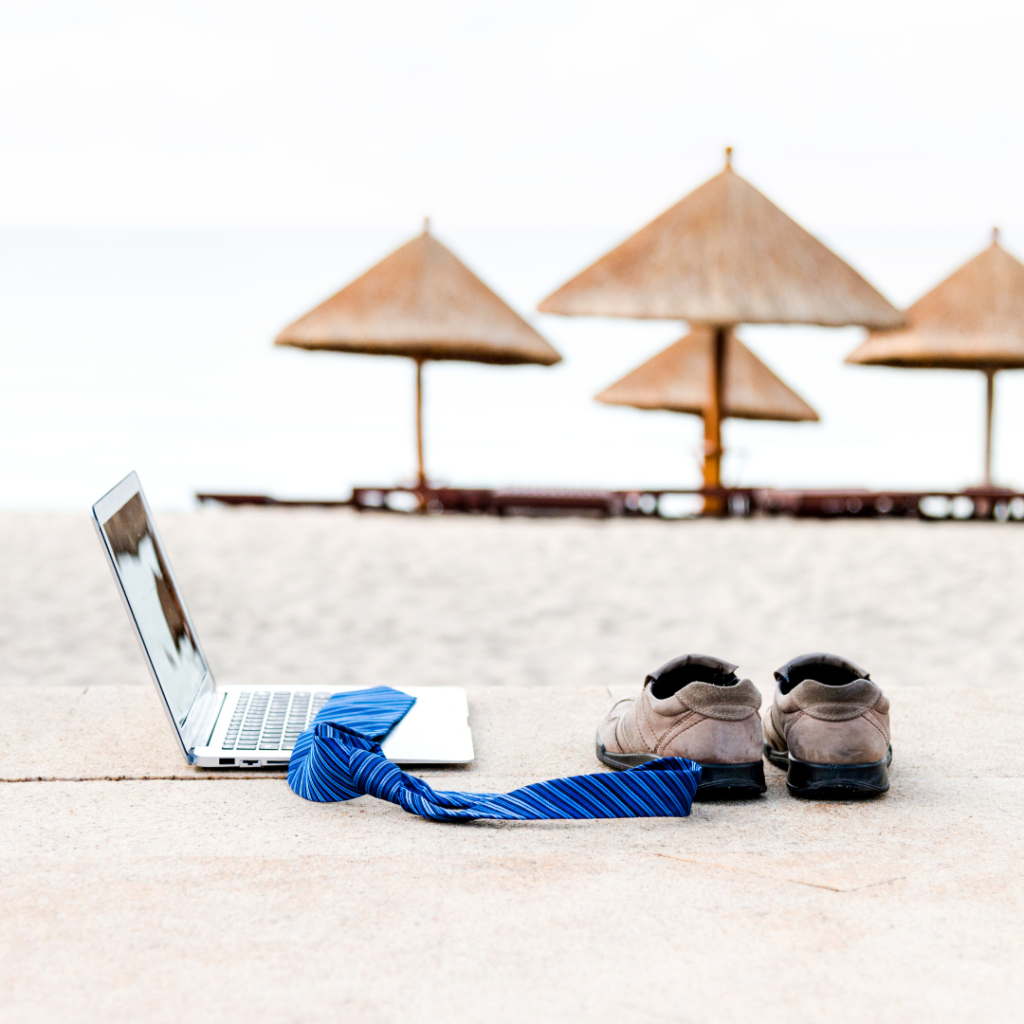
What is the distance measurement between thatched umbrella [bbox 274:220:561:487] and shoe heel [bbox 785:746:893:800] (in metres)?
9.35

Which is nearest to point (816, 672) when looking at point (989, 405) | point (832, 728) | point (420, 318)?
point (832, 728)

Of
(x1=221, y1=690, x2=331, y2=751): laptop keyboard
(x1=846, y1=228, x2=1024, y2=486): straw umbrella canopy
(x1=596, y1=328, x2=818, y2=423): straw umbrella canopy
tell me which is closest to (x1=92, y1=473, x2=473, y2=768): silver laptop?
(x1=221, y1=690, x2=331, y2=751): laptop keyboard

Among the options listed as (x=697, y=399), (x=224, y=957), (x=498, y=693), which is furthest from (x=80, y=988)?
(x=697, y=399)

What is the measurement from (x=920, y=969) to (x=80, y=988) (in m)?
0.70

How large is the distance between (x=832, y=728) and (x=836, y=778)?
77 mm

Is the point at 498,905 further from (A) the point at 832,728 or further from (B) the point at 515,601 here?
(B) the point at 515,601

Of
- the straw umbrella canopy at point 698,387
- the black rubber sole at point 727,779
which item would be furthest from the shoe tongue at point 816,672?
the straw umbrella canopy at point 698,387

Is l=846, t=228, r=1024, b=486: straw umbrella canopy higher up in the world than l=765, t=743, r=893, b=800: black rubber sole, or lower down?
higher up

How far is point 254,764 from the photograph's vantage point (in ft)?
5.01

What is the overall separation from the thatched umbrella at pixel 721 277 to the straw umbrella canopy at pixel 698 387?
7.61ft

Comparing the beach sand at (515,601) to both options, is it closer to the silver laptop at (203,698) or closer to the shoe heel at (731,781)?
the silver laptop at (203,698)

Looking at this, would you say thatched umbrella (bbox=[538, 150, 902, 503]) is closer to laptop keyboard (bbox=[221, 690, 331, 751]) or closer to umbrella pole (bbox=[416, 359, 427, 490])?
umbrella pole (bbox=[416, 359, 427, 490])

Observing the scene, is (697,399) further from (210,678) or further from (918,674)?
(210,678)

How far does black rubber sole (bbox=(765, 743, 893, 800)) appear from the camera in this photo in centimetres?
138
